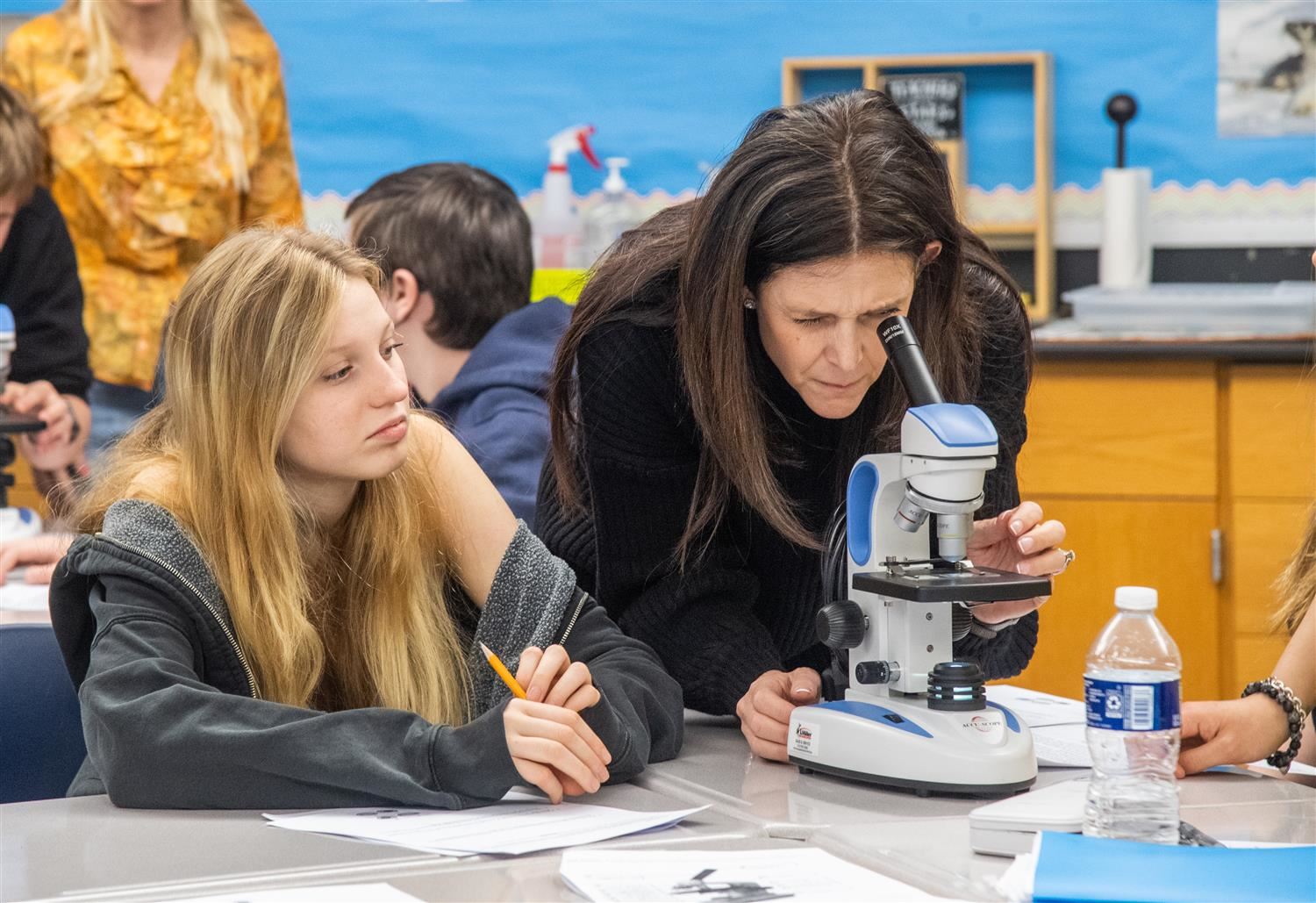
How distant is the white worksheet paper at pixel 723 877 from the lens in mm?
1115

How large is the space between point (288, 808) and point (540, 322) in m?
1.31

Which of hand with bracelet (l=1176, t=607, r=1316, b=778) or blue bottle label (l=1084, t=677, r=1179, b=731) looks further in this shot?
hand with bracelet (l=1176, t=607, r=1316, b=778)

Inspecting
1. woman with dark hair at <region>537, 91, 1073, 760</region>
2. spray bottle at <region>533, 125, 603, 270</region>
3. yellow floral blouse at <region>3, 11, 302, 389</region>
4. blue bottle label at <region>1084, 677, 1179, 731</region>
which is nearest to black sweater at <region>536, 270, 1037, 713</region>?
woman with dark hair at <region>537, 91, 1073, 760</region>

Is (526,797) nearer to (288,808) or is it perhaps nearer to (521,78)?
(288,808)

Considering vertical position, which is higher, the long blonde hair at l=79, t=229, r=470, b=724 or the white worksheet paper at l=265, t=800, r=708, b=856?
the long blonde hair at l=79, t=229, r=470, b=724

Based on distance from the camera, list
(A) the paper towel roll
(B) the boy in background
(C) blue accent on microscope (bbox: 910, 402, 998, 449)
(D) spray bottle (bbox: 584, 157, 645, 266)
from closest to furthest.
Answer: (C) blue accent on microscope (bbox: 910, 402, 998, 449) → (B) the boy in background → (A) the paper towel roll → (D) spray bottle (bbox: 584, 157, 645, 266)

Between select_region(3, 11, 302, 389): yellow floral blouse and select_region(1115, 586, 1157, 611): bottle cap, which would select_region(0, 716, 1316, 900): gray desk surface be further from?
select_region(3, 11, 302, 389): yellow floral blouse

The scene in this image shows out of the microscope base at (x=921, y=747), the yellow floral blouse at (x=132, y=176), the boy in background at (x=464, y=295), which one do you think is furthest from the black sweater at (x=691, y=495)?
the yellow floral blouse at (x=132, y=176)

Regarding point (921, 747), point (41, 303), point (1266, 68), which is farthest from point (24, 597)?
point (1266, 68)

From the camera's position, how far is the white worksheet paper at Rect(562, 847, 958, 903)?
1115 millimetres

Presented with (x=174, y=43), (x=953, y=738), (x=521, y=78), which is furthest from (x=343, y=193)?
(x=953, y=738)

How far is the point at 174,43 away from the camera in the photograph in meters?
3.48

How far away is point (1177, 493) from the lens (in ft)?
11.0

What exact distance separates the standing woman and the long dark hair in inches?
77.8
